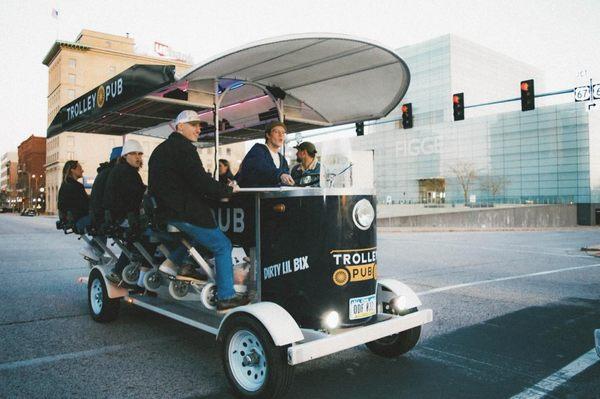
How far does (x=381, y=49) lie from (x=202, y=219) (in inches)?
105

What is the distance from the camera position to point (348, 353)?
185 inches

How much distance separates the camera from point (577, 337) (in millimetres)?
5219

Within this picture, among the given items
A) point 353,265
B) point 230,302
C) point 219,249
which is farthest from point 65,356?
point 353,265

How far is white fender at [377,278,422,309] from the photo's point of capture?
4340mm

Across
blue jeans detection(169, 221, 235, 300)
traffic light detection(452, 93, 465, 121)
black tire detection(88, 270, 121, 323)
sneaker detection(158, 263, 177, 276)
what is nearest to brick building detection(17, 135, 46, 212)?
traffic light detection(452, 93, 465, 121)

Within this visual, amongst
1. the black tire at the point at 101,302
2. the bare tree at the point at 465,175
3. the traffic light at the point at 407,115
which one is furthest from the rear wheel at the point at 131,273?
the bare tree at the point at 465,175

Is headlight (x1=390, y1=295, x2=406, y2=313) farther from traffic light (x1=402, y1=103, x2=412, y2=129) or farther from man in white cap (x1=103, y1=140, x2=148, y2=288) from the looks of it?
traffic light (x1=402, y1=103, x2=412, y2=129)

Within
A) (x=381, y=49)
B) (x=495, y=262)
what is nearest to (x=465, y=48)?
(x=495, y=262)

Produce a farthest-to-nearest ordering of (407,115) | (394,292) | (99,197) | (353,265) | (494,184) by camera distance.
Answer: (494,184)
(407,115)
(99,197)
(394,292)
(353,265)

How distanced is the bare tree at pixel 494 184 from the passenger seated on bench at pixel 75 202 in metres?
86.0

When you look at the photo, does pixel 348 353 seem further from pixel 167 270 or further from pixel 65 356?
pixel 65 356

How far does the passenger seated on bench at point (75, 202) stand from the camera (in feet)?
23.4

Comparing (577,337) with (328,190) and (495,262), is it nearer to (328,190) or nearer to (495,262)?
(328,190)

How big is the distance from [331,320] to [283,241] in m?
0.75
